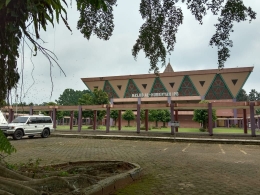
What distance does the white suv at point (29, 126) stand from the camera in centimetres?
1752

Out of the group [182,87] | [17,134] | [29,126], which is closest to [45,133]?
[29,126]

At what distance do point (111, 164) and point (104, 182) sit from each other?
205cm

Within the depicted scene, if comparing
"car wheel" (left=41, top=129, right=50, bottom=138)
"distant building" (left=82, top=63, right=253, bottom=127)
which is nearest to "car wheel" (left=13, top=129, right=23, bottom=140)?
"car wheel" (left=41, top=129, right=50, bottom=138)

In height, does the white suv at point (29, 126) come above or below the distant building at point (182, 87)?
below

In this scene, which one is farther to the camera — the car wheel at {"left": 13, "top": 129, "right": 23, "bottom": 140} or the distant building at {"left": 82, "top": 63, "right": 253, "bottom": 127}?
the distant building at {"left": 82, "top": 63, "right": 253, "bottom": 127}

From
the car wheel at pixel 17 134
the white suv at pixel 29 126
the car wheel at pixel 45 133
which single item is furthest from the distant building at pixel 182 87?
the car wheel at pixel 17 134

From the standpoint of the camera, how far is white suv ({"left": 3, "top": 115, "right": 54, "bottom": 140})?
1752cm

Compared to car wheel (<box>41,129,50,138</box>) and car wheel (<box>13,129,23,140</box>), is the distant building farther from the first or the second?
car wheel (<box>13,129,23,140</box>)

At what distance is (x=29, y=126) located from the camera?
18.7 m

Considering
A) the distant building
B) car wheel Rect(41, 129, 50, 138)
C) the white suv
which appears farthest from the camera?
the distant building

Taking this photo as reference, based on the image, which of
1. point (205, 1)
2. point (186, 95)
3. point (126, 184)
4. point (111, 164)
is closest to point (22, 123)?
point (111, 164)

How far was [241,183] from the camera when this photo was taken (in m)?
5.48

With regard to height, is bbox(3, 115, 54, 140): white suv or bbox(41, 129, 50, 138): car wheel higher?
bbox(3, 115, 54, 140): white suv

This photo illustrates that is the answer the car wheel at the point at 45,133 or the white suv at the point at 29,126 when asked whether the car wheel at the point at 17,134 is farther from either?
the car wheel at the point at 45,133
